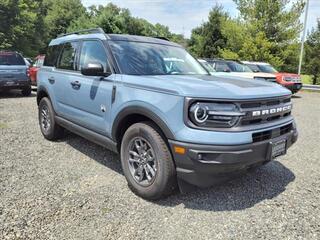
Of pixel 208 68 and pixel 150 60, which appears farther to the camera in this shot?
pixel 208 68

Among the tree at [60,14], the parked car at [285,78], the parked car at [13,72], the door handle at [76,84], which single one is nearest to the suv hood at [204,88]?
the door handle at [76,84]

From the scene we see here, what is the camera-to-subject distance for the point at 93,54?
4.48m

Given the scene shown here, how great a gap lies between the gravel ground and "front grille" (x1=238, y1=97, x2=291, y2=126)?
38.4 inches

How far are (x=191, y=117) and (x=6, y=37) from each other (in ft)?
113

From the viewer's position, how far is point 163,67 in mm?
4195

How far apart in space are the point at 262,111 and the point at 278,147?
18.5 inches

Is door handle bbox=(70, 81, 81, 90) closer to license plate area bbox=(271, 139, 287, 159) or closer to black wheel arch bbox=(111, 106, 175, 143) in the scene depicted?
black wheel arch bbox=(111, 106, 175, 143)

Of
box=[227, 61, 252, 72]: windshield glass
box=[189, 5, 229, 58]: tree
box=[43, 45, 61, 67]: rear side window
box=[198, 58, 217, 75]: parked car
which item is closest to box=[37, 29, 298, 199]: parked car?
box=[198, 58, 217, 75]: parked car

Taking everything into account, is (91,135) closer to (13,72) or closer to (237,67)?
(13,72)

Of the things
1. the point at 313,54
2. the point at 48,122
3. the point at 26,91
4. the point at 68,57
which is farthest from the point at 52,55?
the point at 313,54

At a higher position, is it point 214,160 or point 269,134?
point 269,134

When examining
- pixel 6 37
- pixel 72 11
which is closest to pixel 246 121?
pixel 6 37

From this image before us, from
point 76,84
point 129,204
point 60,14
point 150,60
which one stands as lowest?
point 129,204

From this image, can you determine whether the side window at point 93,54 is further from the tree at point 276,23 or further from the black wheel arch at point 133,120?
the tree at point 276,23
